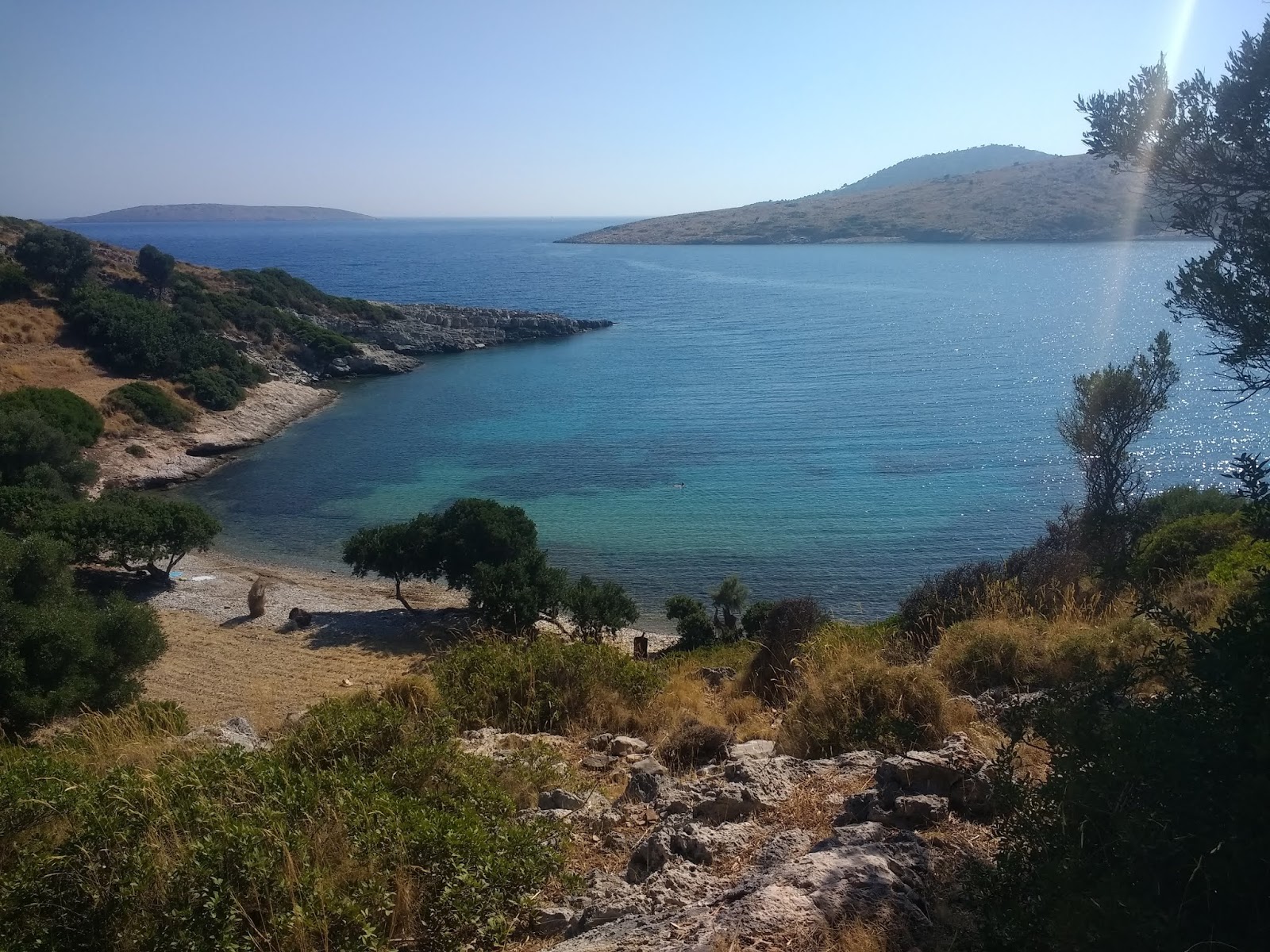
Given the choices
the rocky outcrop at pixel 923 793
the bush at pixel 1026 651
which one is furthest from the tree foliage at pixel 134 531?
the rocky outcrop at pixel 923 793

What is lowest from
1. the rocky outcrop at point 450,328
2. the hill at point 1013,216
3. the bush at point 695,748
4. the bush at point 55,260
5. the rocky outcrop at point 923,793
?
the bush at point 695,748

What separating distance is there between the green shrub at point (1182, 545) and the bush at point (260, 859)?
8553 millimetres

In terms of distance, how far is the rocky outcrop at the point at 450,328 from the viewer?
72312 millimetres

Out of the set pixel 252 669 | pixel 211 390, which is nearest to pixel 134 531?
pixel 252 669

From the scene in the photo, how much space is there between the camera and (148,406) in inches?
1740

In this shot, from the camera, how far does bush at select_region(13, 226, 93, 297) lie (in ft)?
187

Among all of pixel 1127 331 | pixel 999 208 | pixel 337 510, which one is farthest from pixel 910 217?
pixel 337 510

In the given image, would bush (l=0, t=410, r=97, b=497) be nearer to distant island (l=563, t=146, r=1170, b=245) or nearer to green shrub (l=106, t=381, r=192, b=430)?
green shrub (l=106, t=381, r=192, b=430)

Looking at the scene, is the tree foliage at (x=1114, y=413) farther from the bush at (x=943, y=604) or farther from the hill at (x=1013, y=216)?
the hill at (x=1013, y=216)

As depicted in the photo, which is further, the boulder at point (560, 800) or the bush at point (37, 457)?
the bush at point (37, 457)

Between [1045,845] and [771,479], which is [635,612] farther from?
[1045,845]

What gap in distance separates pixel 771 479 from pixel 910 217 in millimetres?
164929

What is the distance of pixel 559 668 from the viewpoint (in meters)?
9.88

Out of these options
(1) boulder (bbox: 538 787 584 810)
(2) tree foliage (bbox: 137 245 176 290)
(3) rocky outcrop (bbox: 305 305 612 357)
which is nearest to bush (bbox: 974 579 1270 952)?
(1) boulder (bbox: 538 787 584 810)
